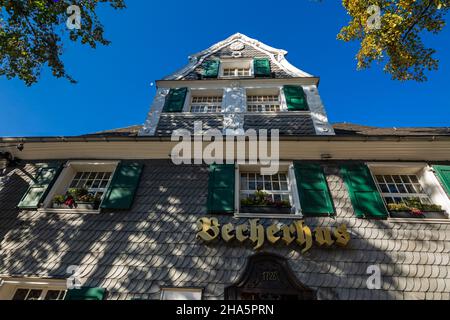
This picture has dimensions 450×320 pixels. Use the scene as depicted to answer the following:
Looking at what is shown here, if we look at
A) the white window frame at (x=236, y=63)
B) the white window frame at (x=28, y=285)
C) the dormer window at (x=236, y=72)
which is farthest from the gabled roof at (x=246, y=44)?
the white window frame at (x=28, y=285)

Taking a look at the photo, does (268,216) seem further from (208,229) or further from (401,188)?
(401,188)

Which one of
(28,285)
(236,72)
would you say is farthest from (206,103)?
(28,285)

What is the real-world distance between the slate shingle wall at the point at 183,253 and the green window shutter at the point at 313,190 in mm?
250

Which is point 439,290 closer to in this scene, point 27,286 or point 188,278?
point 188,278

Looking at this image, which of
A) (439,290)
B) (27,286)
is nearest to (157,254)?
(27,286)

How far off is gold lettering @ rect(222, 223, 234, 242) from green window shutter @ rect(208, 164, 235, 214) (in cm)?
51

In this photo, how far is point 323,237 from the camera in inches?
215

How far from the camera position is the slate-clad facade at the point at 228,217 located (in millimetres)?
5035

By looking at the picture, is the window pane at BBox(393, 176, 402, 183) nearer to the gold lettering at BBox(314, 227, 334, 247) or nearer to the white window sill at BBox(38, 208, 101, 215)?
the gold lettering at BBox(314, 227, 334, 247)

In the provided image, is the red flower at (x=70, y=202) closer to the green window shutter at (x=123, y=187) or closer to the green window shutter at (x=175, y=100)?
the green window shutter at (x=123, y=187)

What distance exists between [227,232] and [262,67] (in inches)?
294

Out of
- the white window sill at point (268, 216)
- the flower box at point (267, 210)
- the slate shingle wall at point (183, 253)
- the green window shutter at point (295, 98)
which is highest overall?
the green window shutter at point (295, 98)

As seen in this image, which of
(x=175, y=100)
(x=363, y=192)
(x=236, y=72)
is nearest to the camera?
(x=363, y=192)
